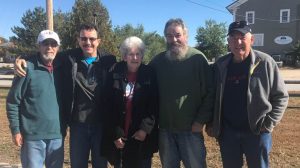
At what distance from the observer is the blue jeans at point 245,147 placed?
403 centimetres

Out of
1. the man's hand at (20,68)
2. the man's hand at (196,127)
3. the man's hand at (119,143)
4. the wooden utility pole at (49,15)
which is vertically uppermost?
the wooden utility pole at (49,15)

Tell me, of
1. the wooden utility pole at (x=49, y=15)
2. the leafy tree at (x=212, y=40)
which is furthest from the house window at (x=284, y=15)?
the wooden utility pole at (x=49, y=15)

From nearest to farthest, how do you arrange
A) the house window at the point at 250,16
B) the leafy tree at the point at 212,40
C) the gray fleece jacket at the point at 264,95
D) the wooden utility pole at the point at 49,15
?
the gray fleece jacket at the point at 264,95 → the wooden utility pole at the point at 49,15 → the house window at the point at 250,16 → the leafy tree at the point at 212,40

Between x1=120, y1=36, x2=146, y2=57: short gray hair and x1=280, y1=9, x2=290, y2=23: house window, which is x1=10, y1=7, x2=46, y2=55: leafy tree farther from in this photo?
x1=120, y1=36, x2=146, y2=57: short gray hair

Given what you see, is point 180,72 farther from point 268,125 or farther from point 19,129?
point 19,129

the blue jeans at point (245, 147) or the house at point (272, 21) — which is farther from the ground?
the house at point (272, 21)

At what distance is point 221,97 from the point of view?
411 cm

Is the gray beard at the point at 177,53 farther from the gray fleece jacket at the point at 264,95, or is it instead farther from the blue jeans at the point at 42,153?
the blue jeans at the point at 42,153

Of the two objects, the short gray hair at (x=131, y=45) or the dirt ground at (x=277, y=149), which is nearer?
the short gray hair at (x=131, y=45)

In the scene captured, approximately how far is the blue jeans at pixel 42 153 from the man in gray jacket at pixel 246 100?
1.73 metres

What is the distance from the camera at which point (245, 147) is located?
4098 millimetres

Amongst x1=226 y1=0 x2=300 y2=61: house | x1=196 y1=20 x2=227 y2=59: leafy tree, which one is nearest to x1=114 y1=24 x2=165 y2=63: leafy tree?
x1=196 y1=20 x2=227 y2=59: leafy tree

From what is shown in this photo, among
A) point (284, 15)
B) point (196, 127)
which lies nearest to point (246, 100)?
point (196, 127)

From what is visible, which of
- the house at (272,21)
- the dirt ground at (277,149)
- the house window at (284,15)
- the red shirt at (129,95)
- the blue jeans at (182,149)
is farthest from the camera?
the house window at (284,15)
